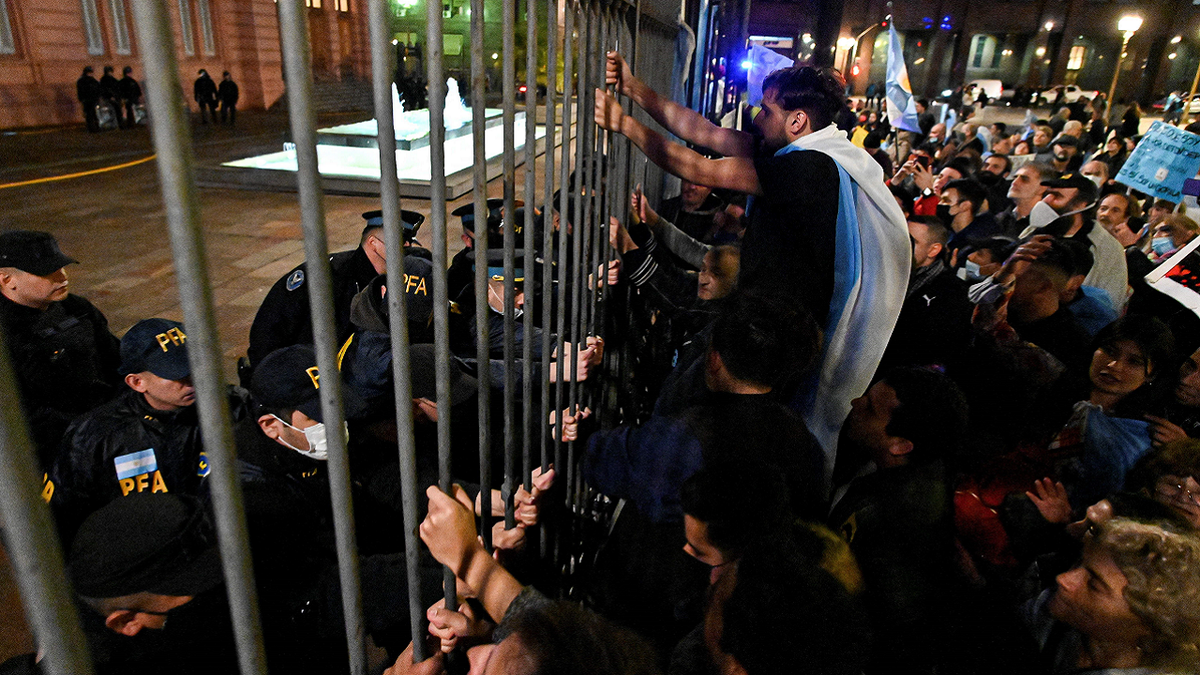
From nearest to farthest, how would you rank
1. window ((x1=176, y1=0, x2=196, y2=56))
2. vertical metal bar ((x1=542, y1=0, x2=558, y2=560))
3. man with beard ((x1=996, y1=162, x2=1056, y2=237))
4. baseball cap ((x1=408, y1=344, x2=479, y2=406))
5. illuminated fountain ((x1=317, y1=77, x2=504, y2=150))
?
vertical metal bar ((x1=542, y1=0, x2=558, y2=560)) < baseball cap ((x1=408, y1=344, x2=479, y2=406)) < man with beard ((x1=996, y1=162, x2=1056, y2=237)) < illuminated fountain ((x1=317, y1=77, x2=504, y2=150)) < window ((x1=176, y1=0, x2=196, y2=56))

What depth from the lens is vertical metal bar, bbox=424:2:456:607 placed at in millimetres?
932

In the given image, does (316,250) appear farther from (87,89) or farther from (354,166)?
(87,89)

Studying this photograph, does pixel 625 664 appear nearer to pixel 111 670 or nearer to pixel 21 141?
pixel 111 670

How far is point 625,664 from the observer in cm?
113

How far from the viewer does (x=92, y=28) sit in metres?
20.3

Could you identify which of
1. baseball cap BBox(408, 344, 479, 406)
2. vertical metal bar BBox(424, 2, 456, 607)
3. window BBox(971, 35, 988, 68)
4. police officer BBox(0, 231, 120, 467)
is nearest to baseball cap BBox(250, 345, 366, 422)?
baseball cap BBox(408, 344, 479, 406)

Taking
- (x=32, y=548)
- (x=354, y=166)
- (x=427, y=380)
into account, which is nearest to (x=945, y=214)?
(x=427, y=380)

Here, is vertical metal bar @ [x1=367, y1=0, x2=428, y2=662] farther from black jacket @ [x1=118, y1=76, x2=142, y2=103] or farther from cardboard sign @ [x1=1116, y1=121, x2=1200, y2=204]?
black jacket @ [x1=118, y1=76, x2=142, y2=103]

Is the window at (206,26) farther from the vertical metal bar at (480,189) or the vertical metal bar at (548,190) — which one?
the vertical metal bar at (480,189)

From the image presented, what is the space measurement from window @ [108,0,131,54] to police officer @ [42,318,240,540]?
2384 cm

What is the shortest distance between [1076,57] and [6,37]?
50.3m

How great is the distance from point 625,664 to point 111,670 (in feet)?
4.33

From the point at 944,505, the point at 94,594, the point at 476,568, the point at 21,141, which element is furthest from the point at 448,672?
the point at 21,141

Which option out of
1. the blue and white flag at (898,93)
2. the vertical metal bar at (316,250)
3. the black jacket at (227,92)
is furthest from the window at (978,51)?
the vertical metal bar at (316,250)
